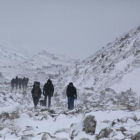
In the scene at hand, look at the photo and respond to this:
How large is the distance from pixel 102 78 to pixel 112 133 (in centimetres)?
1727

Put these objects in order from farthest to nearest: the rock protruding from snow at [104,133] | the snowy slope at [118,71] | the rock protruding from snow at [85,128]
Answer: the snowy slope at [118,71]
the rock protruding from snow at [85,128]
the rock protruding from snow at [104,133]

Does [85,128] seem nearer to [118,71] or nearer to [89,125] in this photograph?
[89,125]

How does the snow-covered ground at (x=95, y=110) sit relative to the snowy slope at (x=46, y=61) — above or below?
below

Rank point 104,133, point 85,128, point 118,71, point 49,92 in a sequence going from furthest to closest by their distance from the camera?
point 118,71 → point 49,92 → point 85,128 → point 104,133

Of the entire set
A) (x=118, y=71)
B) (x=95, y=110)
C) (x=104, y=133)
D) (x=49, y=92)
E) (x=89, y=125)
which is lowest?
(x=104, y=133)

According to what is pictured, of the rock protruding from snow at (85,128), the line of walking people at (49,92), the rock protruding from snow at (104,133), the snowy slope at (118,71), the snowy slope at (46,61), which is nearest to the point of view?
the rock protruding from snow at (104,133)

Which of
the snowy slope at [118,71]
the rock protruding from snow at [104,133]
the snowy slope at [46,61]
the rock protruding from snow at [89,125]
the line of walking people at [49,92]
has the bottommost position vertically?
the rock protruding from snow at [104,133]

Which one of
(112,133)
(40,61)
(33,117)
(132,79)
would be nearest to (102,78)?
(132,79)

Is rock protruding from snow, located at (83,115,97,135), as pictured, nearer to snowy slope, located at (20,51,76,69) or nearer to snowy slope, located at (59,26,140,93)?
snowy slope, located at (59,26,140,93)

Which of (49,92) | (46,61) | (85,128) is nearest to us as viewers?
(85,128)

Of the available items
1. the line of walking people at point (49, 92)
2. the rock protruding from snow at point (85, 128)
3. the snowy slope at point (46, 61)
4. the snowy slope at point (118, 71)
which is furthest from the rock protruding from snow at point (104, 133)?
the snowy slope at point (46, 61)

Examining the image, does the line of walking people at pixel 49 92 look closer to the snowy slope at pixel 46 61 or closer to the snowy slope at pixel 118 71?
the snowy slope at pixel 118 71

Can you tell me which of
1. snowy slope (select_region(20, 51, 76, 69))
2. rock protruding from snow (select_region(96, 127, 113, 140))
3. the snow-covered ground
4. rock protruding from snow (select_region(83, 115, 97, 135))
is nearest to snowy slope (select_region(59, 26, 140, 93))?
the snow-covered ground

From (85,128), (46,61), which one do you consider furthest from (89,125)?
(46,61)
